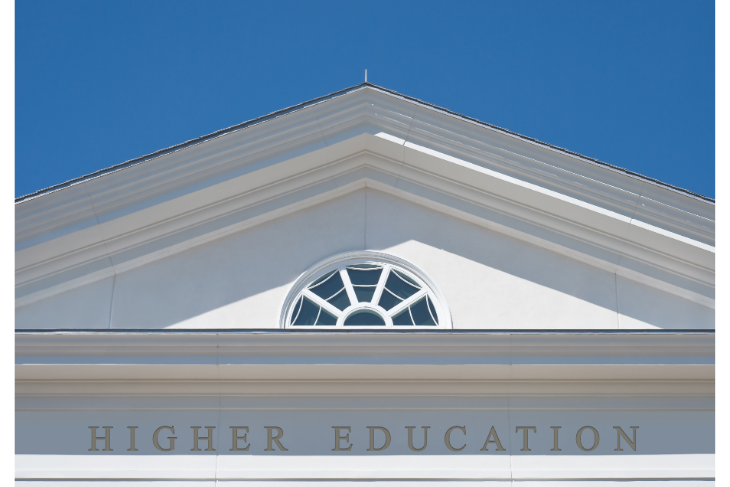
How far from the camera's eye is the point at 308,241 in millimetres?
9070

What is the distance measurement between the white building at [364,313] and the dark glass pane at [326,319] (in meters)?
0.02

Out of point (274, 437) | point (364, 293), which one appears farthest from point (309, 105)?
point (274, 437)

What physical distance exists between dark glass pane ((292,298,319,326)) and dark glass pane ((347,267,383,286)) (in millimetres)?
472

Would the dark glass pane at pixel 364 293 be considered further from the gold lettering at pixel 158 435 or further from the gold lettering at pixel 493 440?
the gold lettering at pixel 158 435

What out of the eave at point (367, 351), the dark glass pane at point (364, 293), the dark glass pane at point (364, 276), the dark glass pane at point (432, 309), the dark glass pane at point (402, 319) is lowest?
the eave at point (367, 351)

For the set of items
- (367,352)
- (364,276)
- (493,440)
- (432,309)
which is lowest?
(493,440)

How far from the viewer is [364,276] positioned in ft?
29.2

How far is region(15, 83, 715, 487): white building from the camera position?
802 cm

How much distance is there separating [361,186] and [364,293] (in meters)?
1.22

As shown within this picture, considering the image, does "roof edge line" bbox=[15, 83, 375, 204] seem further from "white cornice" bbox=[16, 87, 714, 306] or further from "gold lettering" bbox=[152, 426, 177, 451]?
"gold lettering" bbox=[152, 426, 177, 451]

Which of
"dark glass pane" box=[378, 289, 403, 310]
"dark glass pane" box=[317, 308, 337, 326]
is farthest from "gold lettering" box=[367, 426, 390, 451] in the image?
"dark glass pane" box=[378, 289, 403, 310]

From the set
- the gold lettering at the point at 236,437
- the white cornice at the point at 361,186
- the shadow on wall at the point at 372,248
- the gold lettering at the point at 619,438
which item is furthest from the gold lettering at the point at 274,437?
the gold lettering at the point at 619,438

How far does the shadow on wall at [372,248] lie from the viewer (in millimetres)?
8672

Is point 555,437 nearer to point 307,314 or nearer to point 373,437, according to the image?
point 373,437
